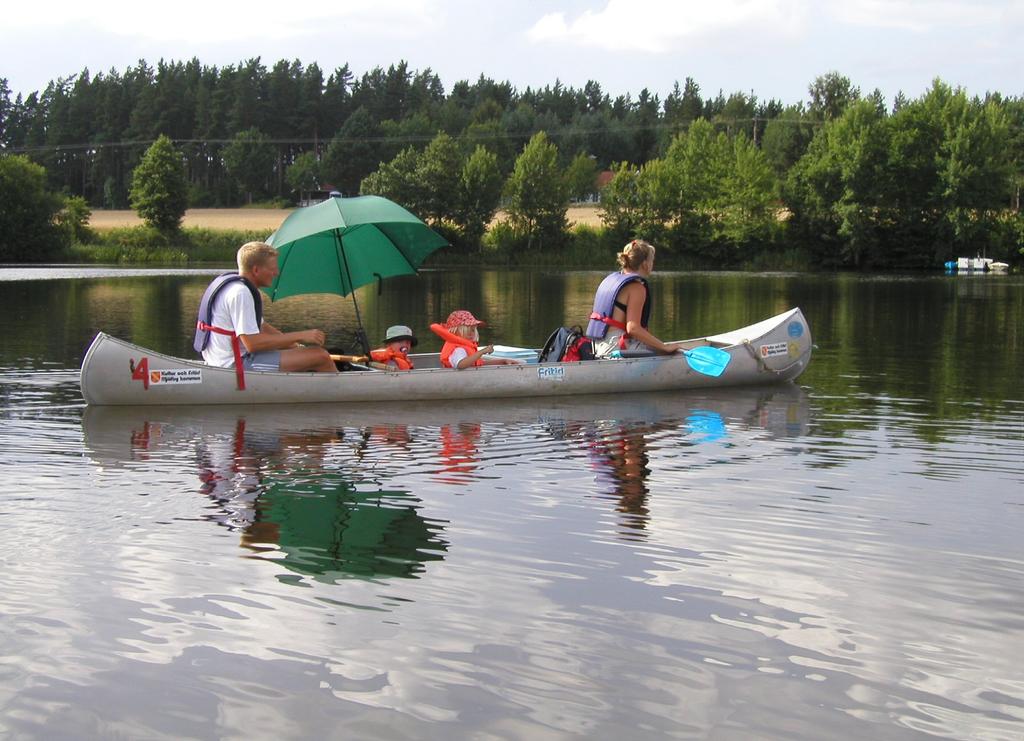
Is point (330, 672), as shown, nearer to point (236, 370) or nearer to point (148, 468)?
point (148, 468)

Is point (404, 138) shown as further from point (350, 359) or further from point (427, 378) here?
point (427, 378)

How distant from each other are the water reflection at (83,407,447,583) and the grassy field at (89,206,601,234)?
226 ft

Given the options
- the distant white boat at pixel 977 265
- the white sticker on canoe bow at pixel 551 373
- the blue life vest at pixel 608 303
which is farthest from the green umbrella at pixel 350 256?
the distant white boat at pixel 977 265

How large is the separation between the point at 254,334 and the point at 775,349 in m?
6.42

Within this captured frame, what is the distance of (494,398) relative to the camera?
1359 cm

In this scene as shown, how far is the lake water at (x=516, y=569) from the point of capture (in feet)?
16.4

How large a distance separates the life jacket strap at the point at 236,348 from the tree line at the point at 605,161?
2301 inches

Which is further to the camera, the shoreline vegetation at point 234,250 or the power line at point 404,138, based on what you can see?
the power line at point 404,138

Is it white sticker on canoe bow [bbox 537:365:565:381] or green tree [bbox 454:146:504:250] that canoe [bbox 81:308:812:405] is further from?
green tree [bbox 454:146:504:250]

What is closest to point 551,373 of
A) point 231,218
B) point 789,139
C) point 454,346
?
point 454,346

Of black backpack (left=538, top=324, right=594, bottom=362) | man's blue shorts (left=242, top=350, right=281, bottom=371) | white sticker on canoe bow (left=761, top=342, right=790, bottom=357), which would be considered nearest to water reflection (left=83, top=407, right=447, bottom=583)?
man's blue shorts (left=242, top=350, right=281, bottom=371)

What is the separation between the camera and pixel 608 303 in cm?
1373

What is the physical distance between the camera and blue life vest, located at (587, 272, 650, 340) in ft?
43.9

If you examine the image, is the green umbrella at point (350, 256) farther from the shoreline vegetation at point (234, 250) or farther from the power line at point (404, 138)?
the power line at point (404, 138)
